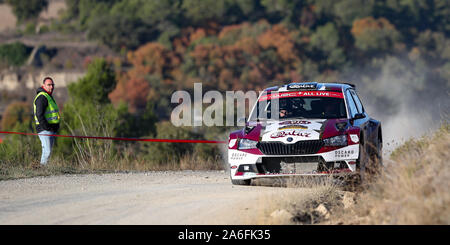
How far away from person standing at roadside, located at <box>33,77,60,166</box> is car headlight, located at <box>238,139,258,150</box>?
4649 mm

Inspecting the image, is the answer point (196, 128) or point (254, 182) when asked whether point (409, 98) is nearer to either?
point (196, 128)

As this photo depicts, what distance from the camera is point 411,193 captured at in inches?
321

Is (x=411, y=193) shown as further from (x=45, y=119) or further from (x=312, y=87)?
(x=45, y=119)

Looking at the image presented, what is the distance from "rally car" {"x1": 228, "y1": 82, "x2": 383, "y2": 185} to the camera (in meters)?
11.2

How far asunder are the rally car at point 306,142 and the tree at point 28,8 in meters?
147

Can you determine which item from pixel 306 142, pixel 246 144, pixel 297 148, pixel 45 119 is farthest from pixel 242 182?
pixel 45 119

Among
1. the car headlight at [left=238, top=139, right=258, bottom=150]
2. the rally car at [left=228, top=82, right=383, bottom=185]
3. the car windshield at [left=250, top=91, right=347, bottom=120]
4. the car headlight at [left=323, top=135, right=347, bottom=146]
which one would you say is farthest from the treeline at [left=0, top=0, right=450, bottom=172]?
the car headlight at [left=323, top=135, right=347, bottom=146]

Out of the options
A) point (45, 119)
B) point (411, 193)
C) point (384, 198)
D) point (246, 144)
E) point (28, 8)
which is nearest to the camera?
point (411, 193)

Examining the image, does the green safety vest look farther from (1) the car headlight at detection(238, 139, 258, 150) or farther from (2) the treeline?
(2) the treeline

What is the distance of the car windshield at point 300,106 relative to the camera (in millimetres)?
12648

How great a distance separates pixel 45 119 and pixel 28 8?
144698 mm

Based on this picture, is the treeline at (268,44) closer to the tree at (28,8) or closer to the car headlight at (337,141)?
the tree at (28,8)

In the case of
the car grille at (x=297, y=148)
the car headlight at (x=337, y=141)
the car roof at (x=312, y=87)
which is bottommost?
the car grille at (x=297, y=148)

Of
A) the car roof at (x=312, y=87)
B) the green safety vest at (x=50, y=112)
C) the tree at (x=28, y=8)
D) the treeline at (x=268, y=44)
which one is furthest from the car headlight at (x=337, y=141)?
the tree at (x=28, y=8)
